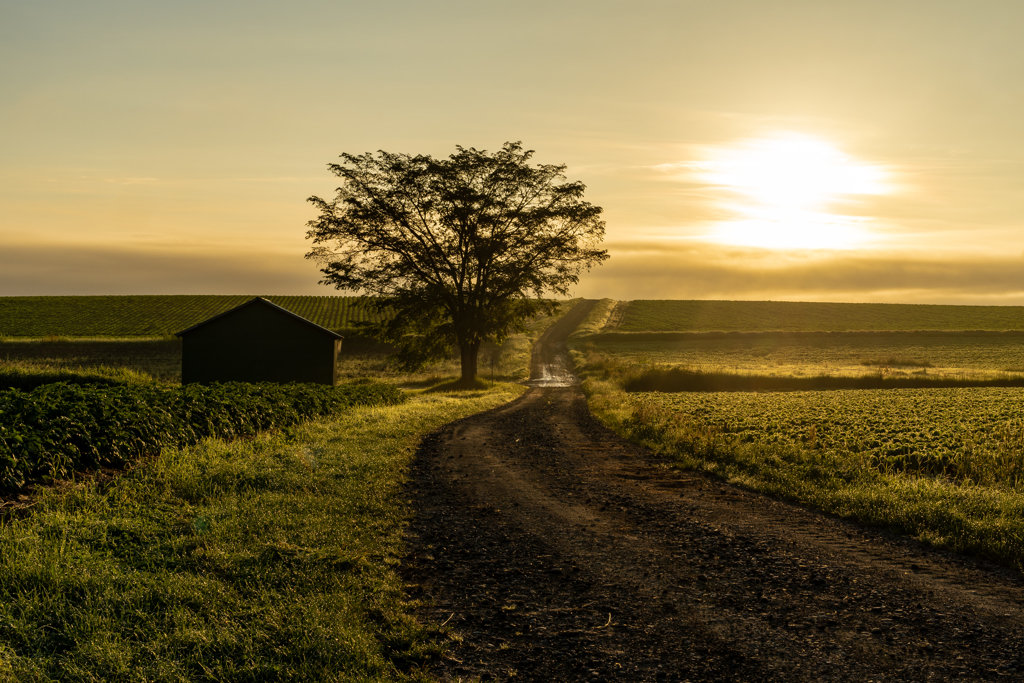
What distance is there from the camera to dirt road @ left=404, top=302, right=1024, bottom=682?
5.45 m

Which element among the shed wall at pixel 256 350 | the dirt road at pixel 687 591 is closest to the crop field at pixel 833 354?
the shed wall at pixel 256 350

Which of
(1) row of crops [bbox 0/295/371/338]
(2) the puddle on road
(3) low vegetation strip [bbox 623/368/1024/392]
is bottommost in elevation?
(2) the puddle on road

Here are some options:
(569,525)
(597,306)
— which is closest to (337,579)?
(569,525)

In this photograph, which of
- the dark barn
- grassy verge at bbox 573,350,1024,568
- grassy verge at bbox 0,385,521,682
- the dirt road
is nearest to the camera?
grassy verge at bbox 0,385,521,682

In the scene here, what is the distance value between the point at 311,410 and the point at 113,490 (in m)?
10.9

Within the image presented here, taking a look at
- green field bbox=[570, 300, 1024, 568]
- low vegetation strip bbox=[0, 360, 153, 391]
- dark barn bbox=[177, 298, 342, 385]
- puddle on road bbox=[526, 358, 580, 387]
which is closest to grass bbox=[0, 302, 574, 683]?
green field bbox=[570, 300, 1024, 568]

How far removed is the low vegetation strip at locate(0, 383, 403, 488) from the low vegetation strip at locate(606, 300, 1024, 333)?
8179 centimetres

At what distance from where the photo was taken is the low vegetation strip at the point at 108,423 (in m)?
10.0

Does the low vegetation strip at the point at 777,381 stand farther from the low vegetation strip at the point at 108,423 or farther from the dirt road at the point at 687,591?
the dirt road at the point at 687,591

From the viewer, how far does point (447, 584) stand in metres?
7.35

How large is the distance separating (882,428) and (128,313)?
100 metres

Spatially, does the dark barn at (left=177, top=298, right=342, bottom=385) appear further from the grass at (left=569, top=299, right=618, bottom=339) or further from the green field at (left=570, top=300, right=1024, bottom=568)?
the grass at (left=569, top=299, right=618, bottom=339)

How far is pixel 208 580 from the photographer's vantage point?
22.0 ft

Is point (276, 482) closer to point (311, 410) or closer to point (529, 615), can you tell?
point (529, 615)
